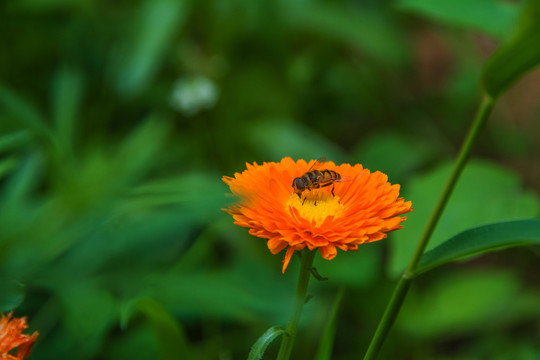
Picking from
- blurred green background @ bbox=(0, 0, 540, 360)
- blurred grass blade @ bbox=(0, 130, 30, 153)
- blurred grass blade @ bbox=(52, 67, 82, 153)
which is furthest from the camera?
blurred grass blade @ bbox=(52, 67, 82, 153)

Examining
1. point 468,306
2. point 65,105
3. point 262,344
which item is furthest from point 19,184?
point 468,306

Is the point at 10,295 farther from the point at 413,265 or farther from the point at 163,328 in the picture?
the point at 413,265

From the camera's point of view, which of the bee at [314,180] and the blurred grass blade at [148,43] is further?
the blurred grass blade at [148,43]

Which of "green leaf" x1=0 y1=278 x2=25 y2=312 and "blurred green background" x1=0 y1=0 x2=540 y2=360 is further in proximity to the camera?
"blurred green background" x1=0 y1=0 x2=540 y2=360

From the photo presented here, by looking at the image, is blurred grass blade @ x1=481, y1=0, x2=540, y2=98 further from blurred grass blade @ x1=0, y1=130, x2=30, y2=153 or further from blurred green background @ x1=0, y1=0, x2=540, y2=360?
blurred grass blade @ x1=0, y1=130, x2=30, y2=153

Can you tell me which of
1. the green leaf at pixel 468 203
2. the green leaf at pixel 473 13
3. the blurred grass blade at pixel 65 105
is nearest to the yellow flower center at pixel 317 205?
the green leaf at pixel 468 203

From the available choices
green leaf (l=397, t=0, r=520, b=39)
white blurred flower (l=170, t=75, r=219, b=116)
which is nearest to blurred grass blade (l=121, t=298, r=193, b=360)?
green leaf (l=397, t=0, r=520, b=39)

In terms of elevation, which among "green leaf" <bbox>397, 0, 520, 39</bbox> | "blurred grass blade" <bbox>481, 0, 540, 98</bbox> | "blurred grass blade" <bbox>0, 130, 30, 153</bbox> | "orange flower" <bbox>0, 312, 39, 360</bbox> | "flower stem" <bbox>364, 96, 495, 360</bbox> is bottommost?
"orange flower" <bbox>0, 312, 39, 360</bbox>

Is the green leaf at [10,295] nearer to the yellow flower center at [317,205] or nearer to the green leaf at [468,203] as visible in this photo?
the yellow flower center at [317,205]

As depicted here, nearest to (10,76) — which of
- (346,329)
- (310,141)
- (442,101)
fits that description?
(310,141)
